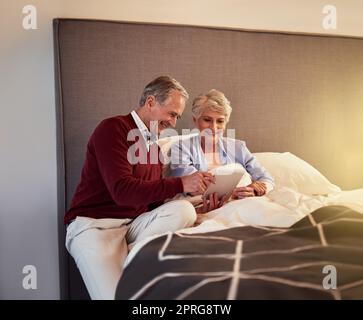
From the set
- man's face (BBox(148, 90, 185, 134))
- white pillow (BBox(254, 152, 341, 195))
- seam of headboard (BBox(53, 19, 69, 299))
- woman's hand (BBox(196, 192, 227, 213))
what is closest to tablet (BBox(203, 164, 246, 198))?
woman's hand (BBox(196, 192, 227, 213))

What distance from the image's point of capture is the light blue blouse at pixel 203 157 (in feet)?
5.34

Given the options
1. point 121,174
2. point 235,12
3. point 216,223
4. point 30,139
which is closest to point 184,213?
point 216,223

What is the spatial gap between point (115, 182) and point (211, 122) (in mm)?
629

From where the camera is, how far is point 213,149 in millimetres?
1757

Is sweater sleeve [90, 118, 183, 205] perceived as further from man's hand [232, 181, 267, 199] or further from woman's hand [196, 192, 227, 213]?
man's hand [232, 181, 267, 199]

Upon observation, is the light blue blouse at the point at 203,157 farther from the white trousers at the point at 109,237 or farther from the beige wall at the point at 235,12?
the beige wall at the point at 235,12

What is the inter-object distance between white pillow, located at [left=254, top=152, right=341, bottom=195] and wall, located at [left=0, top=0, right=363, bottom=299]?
0.83m

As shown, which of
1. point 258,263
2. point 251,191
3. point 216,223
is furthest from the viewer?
point 251,191

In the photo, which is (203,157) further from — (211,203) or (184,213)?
(184,213)

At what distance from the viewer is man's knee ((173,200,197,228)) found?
1.23m

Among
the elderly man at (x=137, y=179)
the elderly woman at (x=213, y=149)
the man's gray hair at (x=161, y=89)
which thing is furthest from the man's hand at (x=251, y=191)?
the man's gray hair at (x=161, y=89)

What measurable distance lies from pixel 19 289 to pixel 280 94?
1.48 metres
